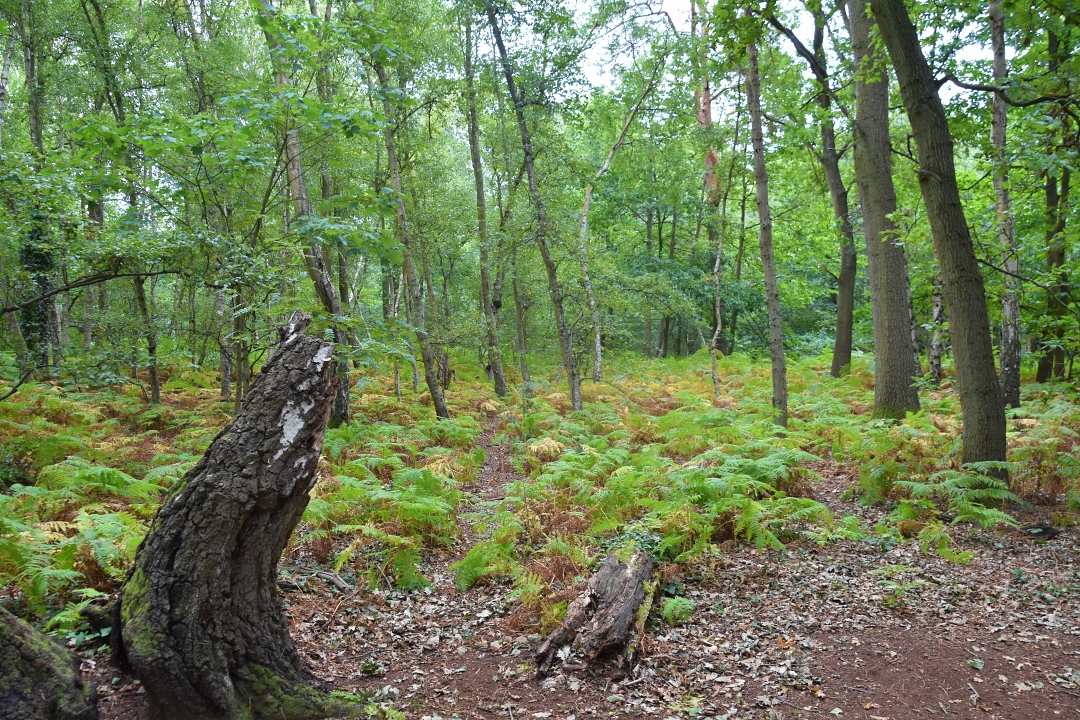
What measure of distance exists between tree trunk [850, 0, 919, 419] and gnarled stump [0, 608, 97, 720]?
10.7 meters

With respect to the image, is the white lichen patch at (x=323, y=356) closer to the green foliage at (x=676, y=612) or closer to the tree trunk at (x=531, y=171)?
the green foliage at (x=676, y=612)

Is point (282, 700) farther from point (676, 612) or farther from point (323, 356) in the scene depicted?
point (676, 612)

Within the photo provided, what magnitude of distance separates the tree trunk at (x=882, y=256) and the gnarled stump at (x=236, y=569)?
965 cm

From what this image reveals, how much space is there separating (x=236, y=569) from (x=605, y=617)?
2.55 m

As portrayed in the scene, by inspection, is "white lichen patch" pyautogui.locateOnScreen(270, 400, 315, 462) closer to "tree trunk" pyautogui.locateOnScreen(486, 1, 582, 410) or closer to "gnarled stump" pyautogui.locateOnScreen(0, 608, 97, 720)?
"gnarled stump" pyautogui.locateOnScreen(0, 608, 97, 720)

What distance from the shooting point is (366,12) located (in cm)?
746

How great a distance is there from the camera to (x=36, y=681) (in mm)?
2512

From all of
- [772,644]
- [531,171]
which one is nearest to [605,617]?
[772,644]

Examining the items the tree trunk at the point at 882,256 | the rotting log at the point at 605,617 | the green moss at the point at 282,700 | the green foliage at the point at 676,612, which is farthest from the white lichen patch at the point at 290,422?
the tree trunk at the point at 882,256

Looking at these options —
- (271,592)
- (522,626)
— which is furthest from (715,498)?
(271,592)

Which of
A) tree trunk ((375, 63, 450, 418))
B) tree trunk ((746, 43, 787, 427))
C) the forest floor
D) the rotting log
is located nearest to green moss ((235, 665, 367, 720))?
the forest floor

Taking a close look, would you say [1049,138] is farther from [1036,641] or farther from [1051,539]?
[1036,641]

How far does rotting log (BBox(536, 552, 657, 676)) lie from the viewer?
13.4ft

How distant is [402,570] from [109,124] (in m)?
5.73
